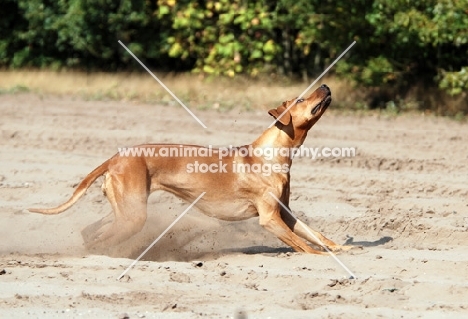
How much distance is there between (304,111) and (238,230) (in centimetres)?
168

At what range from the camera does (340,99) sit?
17672 millimetres

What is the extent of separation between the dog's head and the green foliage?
7720 millimetres

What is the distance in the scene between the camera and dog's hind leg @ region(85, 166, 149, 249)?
27.3 ft

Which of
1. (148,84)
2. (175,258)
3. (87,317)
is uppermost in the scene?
(87,317)

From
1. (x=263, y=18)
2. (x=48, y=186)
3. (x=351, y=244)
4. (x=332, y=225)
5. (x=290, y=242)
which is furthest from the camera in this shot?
(x=263, y=18)

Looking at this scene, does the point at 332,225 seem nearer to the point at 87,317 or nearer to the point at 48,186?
the point at 48,186

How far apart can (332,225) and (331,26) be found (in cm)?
766

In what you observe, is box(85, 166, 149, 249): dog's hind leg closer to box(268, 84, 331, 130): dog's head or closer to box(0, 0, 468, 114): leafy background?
box(268, 84, 331, 130): dog's head

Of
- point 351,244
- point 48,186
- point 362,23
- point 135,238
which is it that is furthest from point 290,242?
point 362,23

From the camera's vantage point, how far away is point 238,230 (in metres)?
Result: 9.69

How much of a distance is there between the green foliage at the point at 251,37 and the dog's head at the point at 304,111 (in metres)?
7.72

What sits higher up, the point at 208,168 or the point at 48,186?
the point at 208,168

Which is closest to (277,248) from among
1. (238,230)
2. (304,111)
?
(238,230)

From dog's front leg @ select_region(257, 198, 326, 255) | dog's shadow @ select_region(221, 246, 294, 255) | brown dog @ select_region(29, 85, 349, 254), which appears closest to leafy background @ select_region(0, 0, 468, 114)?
dog's shadow @ select_region(221, 246, 294, 255)
